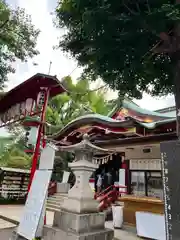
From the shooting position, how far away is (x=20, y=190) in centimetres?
1426

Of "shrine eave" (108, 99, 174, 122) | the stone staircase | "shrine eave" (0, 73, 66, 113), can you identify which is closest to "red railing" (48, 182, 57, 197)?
the stone staircase

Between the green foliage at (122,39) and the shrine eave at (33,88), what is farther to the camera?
the shrine eave at (33,88)

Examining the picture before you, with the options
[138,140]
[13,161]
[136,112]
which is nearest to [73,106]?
[13,161]

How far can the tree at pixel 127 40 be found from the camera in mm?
4203

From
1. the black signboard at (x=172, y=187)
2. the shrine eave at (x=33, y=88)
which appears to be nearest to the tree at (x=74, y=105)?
the shrine eave at (x=33, y=88)

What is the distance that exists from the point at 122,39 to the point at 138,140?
4.77 m

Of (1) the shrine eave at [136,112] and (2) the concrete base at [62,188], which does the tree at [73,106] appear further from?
(1) the shrine eave at [136,112]

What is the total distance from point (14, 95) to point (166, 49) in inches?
232

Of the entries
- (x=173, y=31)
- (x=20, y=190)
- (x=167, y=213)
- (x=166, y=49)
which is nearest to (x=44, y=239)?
(x=167, y=213)

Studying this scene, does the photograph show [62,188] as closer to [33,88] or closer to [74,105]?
[74,105]

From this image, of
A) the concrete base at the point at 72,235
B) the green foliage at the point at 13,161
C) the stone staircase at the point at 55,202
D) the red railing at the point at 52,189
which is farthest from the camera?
the green foliage at the point at 13,161

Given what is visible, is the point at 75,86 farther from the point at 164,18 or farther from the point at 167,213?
the point at 167,213

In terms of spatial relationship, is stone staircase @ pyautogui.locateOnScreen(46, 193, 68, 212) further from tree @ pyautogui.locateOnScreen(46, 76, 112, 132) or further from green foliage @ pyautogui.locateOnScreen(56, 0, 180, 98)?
green foliage @ pyautogui.locateOnScreen(56, 0, 180, 98)

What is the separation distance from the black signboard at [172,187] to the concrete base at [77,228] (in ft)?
9.58
